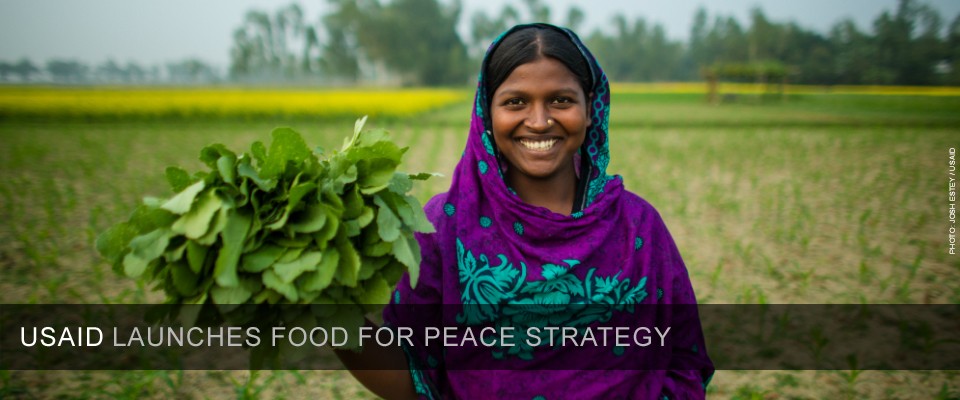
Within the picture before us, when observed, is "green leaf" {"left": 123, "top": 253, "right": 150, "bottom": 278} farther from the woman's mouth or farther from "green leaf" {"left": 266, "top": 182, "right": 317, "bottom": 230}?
the woman's mouth

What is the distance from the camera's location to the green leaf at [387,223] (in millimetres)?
1196

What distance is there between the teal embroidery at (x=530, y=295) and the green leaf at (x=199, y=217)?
2.49 ft

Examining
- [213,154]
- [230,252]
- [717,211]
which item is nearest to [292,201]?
[230,252]

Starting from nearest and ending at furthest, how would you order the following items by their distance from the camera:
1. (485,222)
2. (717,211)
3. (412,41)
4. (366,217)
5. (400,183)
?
(366,217) < (400,183) < (485,222) < (717,211) < (412,41)

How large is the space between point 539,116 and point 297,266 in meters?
0.85

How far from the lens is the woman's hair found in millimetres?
1610

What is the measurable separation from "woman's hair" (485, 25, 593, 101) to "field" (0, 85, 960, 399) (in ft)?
8.26

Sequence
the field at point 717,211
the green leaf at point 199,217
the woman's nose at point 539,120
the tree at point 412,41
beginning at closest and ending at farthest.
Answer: the green leaf at point 199,217 → the woman's nose at point 539,120 → the field at point 717,211 → the tree at point 412,41

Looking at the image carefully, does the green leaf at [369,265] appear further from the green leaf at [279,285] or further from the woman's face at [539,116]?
the woman's face at [539,116]

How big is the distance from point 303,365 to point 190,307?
278 centimetres

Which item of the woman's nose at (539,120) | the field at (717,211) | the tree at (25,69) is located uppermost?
the tree at (25,69)

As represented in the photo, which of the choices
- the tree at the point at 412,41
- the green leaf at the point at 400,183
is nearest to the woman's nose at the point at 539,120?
the green leaf at the point at 400,183

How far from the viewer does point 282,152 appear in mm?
1233

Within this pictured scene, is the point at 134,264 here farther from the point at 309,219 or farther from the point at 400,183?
the point at 400,183
